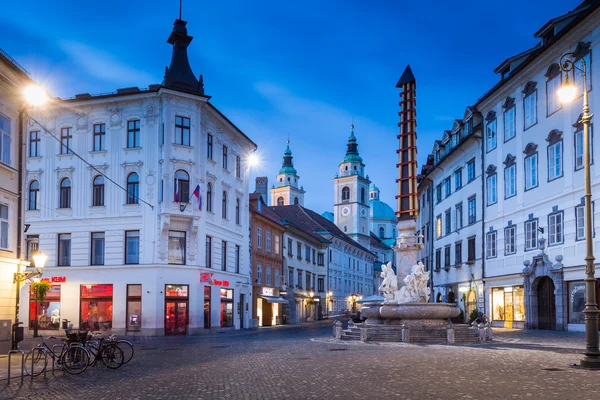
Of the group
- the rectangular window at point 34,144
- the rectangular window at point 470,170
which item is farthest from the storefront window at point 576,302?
the rectangular window at point 34,144

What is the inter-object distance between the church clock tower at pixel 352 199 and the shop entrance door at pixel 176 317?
97412 millimetres

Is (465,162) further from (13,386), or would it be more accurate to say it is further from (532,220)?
(13,386)

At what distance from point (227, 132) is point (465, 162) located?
1861 cm

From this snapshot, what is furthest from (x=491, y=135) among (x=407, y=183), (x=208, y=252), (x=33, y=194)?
(x=33, y=194)

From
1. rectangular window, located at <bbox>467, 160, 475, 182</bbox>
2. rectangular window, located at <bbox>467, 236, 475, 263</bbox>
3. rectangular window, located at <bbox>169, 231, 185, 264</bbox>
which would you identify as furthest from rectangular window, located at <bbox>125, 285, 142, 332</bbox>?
rectangular window, located at <bbox>467, 160, 475, 182</bbox>

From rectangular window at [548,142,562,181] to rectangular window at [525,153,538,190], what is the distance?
189 cm

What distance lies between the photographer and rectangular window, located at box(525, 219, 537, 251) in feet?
122

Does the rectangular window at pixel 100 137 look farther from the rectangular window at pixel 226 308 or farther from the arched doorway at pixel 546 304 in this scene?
the arched doorway at pixel 546 304

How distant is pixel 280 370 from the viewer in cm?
1645

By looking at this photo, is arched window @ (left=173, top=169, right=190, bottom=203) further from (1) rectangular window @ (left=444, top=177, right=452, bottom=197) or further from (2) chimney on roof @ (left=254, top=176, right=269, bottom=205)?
(2) chimney on roof @ (left=254, top=176, right=269, bottom=205)

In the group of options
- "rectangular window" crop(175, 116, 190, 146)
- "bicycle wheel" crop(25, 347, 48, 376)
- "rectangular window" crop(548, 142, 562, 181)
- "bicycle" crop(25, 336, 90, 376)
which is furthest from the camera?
"rectangular window" crop(175, 116, 190, 146)

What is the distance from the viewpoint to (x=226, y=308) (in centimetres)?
4366

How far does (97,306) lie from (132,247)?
4.10 meters

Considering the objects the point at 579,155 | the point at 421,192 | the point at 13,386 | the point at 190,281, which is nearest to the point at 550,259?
the point at 579,155
